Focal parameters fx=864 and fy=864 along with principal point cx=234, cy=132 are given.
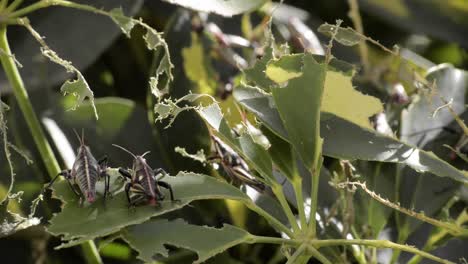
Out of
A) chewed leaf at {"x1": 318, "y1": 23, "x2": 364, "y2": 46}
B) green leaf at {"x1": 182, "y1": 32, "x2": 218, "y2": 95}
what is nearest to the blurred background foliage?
green leaf at {"x1": 182, "y1": 32, "x2": 218, "y2": 95}

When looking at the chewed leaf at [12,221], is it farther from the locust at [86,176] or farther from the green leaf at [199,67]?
the green leaf at [199,67]

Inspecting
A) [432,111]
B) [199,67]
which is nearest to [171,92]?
[199,67]

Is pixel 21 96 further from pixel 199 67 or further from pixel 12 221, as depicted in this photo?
pixel 199 67

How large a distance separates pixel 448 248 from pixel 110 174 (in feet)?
0.81

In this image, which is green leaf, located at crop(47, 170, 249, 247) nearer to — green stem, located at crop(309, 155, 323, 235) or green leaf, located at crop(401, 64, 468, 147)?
green stem, located at crop(309, 155, 323, 235)

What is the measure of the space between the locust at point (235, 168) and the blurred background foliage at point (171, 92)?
0.14 ft

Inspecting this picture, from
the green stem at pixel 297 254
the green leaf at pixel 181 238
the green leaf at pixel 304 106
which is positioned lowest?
the green stem at pixel 297 254

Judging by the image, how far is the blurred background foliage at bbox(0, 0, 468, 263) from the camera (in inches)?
23.9

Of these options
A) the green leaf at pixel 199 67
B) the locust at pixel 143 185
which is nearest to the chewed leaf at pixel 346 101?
the locust at pixel 143 185

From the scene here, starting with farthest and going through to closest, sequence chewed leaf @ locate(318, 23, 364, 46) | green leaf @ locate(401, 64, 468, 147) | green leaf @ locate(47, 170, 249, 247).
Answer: green leaf @ locate(401, 64, 468, 147), chewed leaf @ locate(318, 23, 364, 46), green leaf @ locate(47, 170, 249, 247)

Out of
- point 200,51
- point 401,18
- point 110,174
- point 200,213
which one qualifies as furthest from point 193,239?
point 401,18

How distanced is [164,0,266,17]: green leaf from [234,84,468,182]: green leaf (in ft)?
0.24

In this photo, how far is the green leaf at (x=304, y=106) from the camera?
0.48 m

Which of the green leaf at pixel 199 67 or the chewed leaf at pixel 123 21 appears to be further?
the green leaf at pixel 199 67
